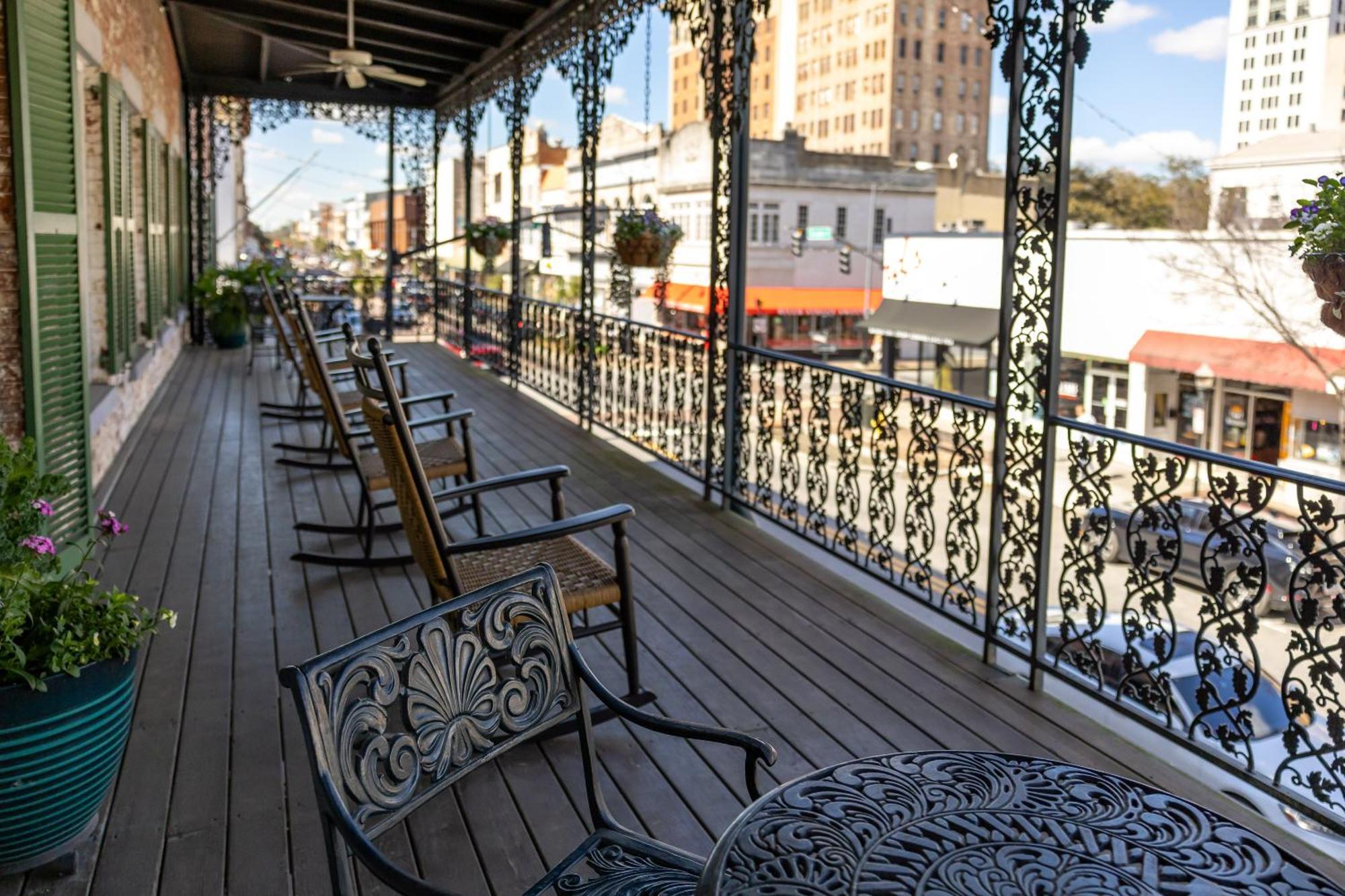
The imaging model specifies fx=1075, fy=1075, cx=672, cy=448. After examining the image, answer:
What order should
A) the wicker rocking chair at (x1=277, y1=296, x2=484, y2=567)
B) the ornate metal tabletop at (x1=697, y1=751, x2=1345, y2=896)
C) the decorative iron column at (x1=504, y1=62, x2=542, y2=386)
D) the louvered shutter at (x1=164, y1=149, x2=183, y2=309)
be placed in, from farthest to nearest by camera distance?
1. the louvered shutter at (x1=164, y1=149, x2=183, y2=309)
2. the decorative iron column at (x1=504, y1=62, x2=542, y2=386)
3. the wicker rocking chair at (x1=277, y1=296, x2=484, y2=567)
4. the ornate metal tabletop at (x1=697, y1=751, x2=1345, y2=896)

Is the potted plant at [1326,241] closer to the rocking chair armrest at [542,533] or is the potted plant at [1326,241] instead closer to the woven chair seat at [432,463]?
the rocking chair armrest at [542,533]

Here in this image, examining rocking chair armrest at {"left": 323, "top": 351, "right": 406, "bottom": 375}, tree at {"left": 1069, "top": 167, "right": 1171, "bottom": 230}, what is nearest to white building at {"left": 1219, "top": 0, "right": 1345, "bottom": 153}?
tree at {"left": 1069, "top": 167, "right": 1171, "bottom": 230}

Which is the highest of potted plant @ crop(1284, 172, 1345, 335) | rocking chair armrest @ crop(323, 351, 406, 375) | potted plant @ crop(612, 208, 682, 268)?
potted plant @ crop(612, 208, 682, 268)

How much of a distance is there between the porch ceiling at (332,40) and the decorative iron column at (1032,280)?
16.4ft

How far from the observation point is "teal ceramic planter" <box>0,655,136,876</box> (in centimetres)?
187

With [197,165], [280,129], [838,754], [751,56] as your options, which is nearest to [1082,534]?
[838,754]

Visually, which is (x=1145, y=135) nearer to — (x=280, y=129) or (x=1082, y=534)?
(x=1082, y=534)

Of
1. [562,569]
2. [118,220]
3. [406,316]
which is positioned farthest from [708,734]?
[406,316]

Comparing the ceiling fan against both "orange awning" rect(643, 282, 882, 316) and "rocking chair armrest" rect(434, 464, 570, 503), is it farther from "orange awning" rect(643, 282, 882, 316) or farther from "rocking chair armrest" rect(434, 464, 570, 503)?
"orange awning" rect(643, 282, 882, 316)

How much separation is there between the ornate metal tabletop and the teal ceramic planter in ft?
4.09

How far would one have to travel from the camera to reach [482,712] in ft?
5.46

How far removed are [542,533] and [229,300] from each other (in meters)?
9.76

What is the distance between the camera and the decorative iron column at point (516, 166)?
9.03 metres

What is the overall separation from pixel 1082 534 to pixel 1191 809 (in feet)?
5.03
